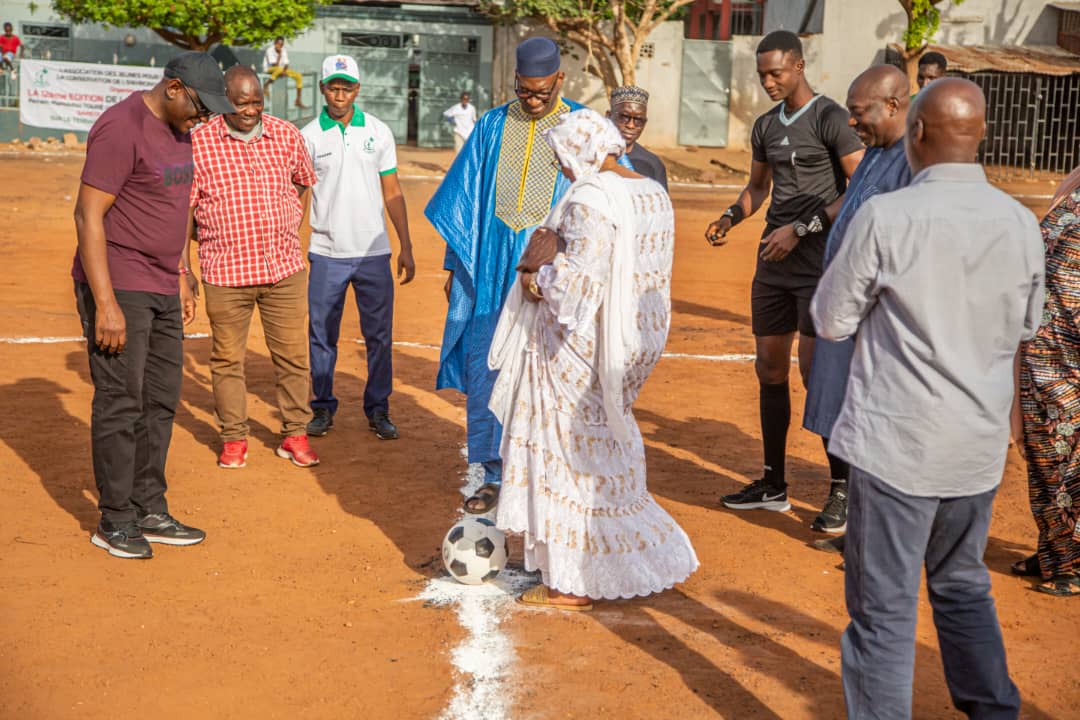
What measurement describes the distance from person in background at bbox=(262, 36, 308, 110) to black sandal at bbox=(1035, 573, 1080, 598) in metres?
26.7

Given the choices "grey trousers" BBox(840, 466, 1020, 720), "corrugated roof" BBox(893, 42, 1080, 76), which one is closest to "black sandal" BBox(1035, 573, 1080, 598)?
"grey trousers" BBox(840, 466, 1020, 720)

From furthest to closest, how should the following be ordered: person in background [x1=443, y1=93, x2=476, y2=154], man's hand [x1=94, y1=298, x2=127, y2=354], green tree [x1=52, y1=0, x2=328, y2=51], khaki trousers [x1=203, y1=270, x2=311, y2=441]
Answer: green tree [x1=52, y1=0, x2=328, y2=51]
person in background [x1=443, y1=93, x2=476, y2=154]
khaki trousers [x1=203, y1=270, x2=311, y2=441]
man's hand [x1=94, y1=298, x2=127, y2=354]

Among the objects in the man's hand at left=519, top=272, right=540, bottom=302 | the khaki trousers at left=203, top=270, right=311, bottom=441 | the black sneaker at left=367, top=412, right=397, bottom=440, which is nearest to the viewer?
the man's hand at left=519, top=272, right=540, bottom=302

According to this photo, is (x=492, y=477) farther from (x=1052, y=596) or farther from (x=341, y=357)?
(x=341, y=357)

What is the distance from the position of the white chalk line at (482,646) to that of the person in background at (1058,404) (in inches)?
87.9

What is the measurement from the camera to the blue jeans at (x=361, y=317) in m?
7.75

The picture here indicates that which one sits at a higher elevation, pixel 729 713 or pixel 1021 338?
pixel 1021 338

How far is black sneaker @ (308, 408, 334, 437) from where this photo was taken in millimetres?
7832

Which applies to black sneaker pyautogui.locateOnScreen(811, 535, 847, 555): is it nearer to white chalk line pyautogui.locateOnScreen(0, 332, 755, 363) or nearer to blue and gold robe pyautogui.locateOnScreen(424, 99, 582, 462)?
blue and gold robe pyautogui.locateOnScreen(424, 99, 582, 462)

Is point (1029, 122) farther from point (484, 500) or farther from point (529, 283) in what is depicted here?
point (529, 283)

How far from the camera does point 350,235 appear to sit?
25.2ft

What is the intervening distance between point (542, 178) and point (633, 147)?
1427 millimetres

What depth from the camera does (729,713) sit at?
4.21m

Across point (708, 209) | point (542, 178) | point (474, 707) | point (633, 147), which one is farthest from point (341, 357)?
point (708, 209)
